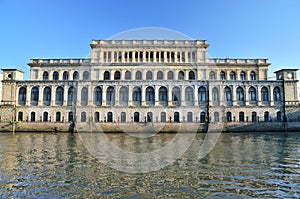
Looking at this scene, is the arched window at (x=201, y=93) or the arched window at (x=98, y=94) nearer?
the arched window at (x=201, y=93)

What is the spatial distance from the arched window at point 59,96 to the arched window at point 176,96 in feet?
79.7

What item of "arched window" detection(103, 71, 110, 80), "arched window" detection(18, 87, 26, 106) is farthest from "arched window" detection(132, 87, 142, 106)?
"arched window" detection(18, 87, 26, 106)

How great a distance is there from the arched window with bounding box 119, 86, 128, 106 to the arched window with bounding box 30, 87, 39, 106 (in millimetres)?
18411

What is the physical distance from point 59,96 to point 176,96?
25.6 meters

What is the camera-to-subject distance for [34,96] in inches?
2100

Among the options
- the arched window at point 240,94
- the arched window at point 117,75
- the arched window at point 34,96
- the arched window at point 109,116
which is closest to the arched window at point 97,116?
the arched window at point 109,116

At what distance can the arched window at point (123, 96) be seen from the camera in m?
52.4

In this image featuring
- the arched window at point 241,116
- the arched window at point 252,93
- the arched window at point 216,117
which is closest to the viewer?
the arched window at point 216,117

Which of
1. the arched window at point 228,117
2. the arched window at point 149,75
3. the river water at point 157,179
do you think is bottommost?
the river water at point 157,179

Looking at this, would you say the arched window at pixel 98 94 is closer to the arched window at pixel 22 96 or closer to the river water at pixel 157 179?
the arched window at pixel 22 96

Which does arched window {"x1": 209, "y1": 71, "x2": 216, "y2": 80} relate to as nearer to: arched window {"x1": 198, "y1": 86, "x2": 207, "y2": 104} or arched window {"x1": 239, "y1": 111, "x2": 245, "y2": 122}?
arched window {"x1": 198, "y1": 86, "x2": 207, "y2": 104}

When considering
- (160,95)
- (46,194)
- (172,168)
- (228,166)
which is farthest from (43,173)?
(160,95)

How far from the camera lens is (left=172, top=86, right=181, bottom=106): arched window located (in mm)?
52062

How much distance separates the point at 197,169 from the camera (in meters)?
14.5
